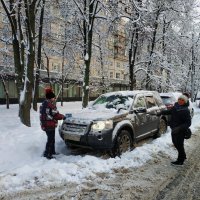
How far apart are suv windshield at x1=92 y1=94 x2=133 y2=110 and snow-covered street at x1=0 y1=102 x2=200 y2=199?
141cm

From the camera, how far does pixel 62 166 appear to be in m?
7.09

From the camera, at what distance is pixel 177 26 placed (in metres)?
27.0

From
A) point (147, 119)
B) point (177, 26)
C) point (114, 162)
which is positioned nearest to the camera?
point (114, 162)

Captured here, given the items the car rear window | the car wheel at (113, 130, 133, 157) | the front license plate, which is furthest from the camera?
the car rear window

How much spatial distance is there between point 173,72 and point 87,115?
60.4ft

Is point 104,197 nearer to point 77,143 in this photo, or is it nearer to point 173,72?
point 77,143

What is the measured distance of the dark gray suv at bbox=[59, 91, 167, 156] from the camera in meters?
8.04

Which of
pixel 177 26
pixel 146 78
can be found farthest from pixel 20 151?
→ pixel 177 26

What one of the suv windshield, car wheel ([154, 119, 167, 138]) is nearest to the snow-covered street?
car wheel ([154, 119, 167, 138])

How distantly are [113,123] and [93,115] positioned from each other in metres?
0.63

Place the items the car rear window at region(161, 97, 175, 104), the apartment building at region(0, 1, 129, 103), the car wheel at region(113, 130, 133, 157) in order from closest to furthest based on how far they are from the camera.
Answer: the car wheel at region(113, 130, 133, 157) → the car rear window at region(161, 97, 175, 104) → the apartment building at region(0, 1, 129, 103)

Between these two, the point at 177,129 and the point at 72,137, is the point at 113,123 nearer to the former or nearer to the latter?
the point at 72,137

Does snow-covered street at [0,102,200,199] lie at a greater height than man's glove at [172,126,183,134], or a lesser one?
lesser

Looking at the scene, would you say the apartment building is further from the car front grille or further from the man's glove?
the man's glove
